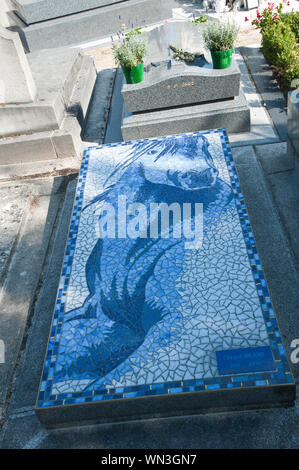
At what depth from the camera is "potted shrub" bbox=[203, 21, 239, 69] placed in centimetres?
762

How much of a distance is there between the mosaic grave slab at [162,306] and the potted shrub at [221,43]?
2.24 metres

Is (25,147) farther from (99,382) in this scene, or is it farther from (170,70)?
(99,382)

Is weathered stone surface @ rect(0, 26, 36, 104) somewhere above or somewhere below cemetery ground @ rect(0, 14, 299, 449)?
above

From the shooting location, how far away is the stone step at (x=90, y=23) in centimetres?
1377

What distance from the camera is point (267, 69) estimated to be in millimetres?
9852

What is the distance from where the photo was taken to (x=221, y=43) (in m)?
7.67

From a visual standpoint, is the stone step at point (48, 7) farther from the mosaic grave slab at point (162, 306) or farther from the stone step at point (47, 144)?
the mosaic grave slab at point (162, 306)

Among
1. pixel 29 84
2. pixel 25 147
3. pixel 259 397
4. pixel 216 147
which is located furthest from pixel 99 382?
pixel 29 84

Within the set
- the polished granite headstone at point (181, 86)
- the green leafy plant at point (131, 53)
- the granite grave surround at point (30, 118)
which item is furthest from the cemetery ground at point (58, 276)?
the green leafy plant at point (131, 53)

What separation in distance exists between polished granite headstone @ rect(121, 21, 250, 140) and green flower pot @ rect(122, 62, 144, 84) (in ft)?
0.42

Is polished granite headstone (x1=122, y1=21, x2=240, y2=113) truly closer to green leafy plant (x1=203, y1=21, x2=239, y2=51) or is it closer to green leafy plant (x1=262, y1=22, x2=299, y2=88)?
green leafy plant (x1=203, y1=21, x2=239, y2=51)

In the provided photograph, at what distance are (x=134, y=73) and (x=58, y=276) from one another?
14.3ft

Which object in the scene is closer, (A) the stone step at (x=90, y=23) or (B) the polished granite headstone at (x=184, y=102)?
(B) the polished granite headstone at (x=184, y=102)

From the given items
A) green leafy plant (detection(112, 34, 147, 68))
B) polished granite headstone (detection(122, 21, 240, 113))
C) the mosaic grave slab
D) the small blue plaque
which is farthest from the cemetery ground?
green leafy plant (detection(112, 34, 147, 68))
